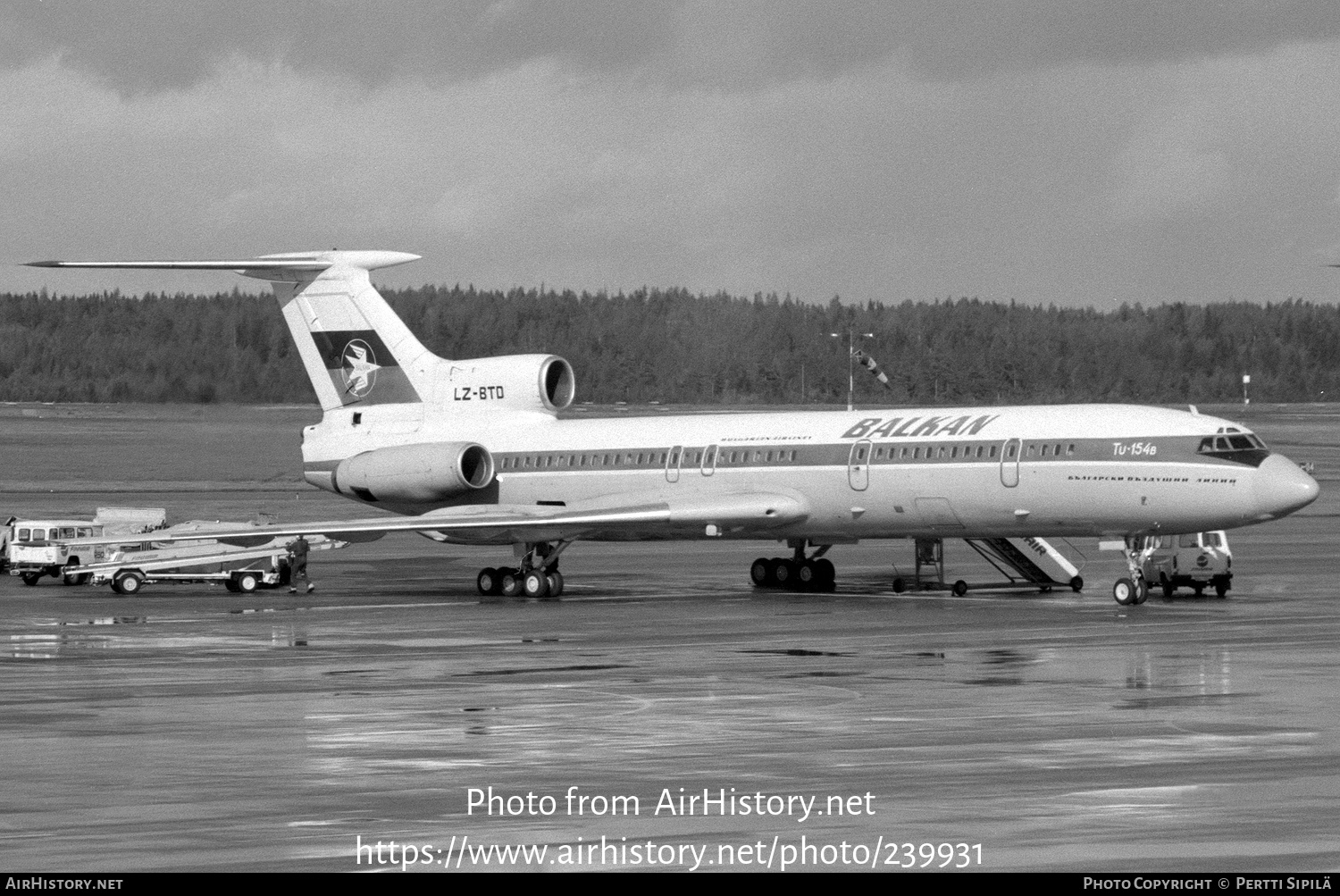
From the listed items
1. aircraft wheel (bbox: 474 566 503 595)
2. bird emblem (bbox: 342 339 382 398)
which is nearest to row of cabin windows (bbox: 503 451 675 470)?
bird emblem (bbox: 342 339 382 398)

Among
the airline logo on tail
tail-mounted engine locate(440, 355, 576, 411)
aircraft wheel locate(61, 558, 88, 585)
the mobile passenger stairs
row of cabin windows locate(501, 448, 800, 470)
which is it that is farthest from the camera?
the airline logo on tail

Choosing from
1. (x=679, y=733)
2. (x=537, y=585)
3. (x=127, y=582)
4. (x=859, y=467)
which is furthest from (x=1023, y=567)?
(x=679, y=733)

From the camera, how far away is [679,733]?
60.1ft

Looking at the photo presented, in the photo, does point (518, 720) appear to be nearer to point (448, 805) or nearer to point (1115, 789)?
point (448, 805)

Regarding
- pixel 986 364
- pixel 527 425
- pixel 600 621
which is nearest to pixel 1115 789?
pixel 600 621

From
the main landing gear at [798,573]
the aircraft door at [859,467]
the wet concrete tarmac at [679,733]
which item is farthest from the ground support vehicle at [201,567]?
the aircraft door at [859,467]

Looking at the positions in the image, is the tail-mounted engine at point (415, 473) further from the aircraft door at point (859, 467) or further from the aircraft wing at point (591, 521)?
the aircraft door at point (859, 467)

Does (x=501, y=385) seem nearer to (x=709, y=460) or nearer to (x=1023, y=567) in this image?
(x=709, y=460)

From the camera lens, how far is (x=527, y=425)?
145 feet

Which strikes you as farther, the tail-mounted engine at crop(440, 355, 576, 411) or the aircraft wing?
the tail-mounted engine at crop(440, 355, 576, 411)

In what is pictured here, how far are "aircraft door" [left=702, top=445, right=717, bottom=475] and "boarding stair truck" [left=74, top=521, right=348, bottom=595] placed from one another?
875cm

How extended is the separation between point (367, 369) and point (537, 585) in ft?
26.6

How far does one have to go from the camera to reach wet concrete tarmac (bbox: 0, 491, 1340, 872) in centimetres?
1281

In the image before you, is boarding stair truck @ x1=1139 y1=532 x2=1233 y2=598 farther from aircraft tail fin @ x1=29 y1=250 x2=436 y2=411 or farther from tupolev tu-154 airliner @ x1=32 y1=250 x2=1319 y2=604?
aircraft tail fin @ x1=29 y1=250 x2=436 y2=411
